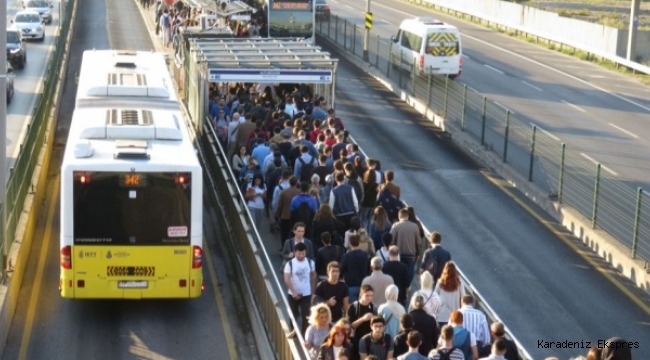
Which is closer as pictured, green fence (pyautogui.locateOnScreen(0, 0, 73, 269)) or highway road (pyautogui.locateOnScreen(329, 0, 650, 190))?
green fence (pyautogui.locateOnScreen(0, 0, 73, 269))

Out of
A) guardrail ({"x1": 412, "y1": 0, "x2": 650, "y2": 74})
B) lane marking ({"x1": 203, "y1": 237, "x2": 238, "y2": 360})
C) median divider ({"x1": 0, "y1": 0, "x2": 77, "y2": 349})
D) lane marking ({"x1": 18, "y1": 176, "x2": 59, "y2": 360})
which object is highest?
median divider ({"x1": 0, "y1": 0, "x2": 77, "y2": 349})

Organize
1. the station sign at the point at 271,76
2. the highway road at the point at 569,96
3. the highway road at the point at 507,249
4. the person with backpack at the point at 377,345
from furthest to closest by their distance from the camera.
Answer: the highway road at the point at 569,96
the station sign at the point at 271,76
the highway road at the point at 507,249
the person with backpack at the point at 377,345

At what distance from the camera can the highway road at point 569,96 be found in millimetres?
32594

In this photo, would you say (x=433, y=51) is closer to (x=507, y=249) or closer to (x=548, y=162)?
(x=548, y=162)

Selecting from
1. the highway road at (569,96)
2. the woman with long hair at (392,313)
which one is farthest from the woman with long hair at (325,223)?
the highway road at (569,96)

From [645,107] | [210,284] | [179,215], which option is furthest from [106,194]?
[645,107]

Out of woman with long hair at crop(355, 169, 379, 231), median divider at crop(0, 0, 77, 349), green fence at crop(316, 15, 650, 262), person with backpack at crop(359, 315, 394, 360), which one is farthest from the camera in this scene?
green fence at crop(316, 15, 650, 262)

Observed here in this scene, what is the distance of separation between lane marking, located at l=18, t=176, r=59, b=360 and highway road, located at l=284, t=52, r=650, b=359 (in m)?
3.82

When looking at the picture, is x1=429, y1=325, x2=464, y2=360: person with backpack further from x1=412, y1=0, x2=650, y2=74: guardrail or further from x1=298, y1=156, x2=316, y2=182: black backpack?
x1=412, y1=0, x2=650, y2=74: guardrail

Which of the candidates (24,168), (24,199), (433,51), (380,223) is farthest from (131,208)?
(433,51)

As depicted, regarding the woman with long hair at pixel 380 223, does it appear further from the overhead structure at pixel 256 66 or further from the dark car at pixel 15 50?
the dark car at pixel 15 50

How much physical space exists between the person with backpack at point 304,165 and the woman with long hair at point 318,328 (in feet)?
26.8

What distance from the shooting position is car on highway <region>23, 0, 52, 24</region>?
6280 centimetres

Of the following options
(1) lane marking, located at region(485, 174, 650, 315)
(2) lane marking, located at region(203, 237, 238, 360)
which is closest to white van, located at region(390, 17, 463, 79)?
(1) lane marking, located at region(485, 174, 650, 315)
